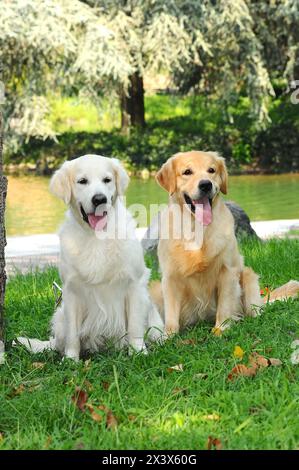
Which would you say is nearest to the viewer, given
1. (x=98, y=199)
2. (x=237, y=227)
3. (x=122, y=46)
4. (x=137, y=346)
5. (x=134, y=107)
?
(x=98, y=199)

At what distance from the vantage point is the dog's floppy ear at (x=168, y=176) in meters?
5.46

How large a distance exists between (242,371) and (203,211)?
1.56 m

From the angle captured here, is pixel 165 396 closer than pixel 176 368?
Yes

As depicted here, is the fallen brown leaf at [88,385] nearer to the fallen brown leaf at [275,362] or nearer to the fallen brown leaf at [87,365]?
the fallen brown leaf at [87,365]

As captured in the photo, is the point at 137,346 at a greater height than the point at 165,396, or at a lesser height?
lesser

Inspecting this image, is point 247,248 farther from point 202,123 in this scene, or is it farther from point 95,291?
point 202,123

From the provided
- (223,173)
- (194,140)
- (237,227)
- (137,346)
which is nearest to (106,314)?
(137,346)

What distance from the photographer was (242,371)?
410 cm

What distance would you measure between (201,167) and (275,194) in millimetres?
13304

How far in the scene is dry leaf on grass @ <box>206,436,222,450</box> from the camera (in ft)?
10.6

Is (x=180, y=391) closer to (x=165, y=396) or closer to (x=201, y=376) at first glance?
(x=165, y=396)

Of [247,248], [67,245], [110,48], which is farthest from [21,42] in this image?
[67,245]

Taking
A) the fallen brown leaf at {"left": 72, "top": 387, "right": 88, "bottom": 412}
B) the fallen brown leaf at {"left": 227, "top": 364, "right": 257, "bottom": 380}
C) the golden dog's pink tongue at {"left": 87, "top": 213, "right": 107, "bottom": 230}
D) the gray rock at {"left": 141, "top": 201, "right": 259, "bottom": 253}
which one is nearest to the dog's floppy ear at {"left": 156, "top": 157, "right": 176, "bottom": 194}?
the golden dog's pink tongue at {"left": 87, "top": 213, "right": 107, "bottom": 230}

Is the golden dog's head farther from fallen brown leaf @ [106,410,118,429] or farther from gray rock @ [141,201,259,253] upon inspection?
gray rock @ [141,201,259,253]
